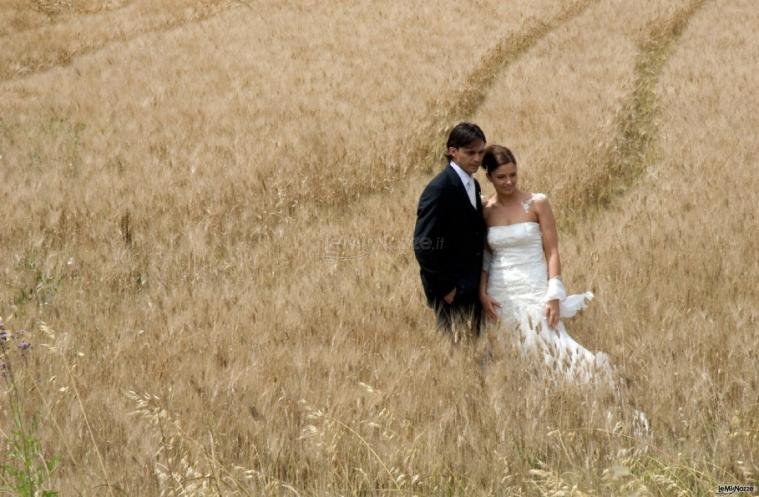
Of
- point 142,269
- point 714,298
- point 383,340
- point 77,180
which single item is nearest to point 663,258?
point 714,298

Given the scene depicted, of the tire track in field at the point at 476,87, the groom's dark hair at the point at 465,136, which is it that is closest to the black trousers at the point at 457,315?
the groom's dark hair at the point at 465,136

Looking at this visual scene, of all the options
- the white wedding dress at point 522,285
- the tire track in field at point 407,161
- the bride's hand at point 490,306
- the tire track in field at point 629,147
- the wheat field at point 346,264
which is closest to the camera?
the wheat field at point 346,264

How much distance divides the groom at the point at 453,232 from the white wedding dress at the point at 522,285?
0.51ft

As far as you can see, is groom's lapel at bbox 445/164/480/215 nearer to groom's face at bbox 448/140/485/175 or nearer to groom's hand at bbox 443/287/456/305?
groom's face at bbox 448/140/485/175

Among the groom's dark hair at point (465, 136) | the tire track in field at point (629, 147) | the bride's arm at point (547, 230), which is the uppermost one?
the groom's dark hair at point (465, 136)

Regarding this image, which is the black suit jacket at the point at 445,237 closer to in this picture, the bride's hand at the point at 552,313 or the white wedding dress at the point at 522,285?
the white wedding dress at the point at 522,285

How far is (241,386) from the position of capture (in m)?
3.26

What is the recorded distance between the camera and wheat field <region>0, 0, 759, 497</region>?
8.45 feet

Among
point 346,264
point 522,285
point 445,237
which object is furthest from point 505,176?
point 346,264

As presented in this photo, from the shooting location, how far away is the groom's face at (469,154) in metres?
3.94

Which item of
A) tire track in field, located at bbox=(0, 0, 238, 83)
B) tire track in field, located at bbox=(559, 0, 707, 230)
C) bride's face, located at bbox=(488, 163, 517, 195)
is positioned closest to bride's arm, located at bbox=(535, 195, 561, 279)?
bride's face, located at bbox=(488, 163, 517, 195)

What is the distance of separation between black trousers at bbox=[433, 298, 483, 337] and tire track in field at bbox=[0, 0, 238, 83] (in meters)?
10.9

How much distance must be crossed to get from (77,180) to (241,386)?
519 cm

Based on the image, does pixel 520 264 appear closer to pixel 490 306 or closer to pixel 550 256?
pixel 550 256
